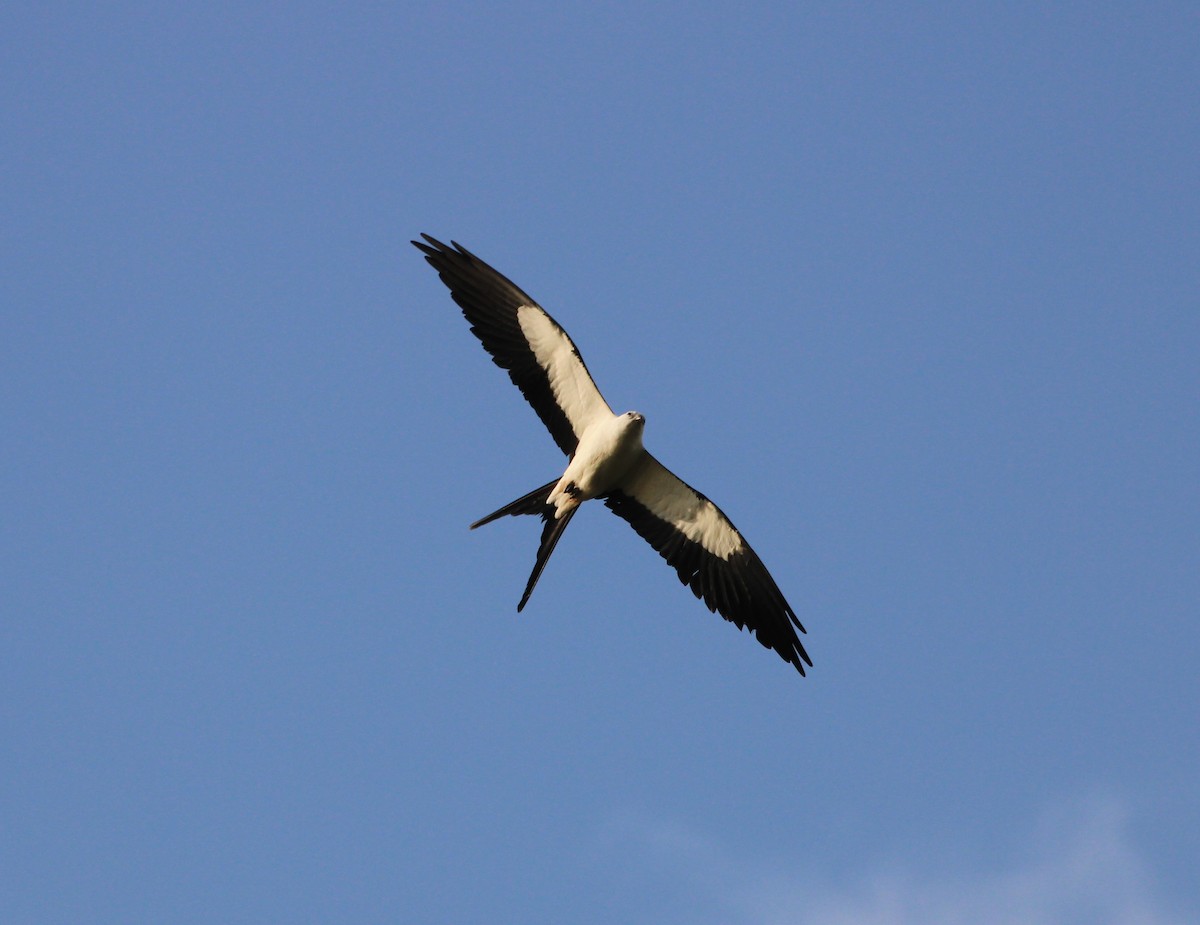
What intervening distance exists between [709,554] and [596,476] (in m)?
1.68

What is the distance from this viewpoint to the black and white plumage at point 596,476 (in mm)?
12953

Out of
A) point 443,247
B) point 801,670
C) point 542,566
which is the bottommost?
point 542,566

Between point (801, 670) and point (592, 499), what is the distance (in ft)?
9.78

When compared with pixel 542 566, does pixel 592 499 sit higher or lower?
higher

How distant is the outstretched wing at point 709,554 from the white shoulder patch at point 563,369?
84 centimetres

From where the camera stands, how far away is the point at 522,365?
1319 centimetres

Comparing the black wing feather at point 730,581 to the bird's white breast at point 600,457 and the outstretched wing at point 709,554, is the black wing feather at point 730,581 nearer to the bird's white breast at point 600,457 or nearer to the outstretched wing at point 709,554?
the outstretched wing at point 709,554

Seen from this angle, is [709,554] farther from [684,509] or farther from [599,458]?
[599,458]

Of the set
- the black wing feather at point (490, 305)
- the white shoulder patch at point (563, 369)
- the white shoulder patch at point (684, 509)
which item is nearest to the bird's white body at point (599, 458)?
the white shoulder patch at point (563, 369)

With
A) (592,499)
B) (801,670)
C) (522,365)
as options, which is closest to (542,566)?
(592,499)

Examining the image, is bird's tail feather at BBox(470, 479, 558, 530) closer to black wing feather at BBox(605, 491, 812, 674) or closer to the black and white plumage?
the black and white plumage

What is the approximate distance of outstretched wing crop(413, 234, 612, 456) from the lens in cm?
1309

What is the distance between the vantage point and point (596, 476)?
13.1m

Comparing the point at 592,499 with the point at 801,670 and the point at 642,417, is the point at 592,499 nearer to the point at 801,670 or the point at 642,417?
the point at 642,417
